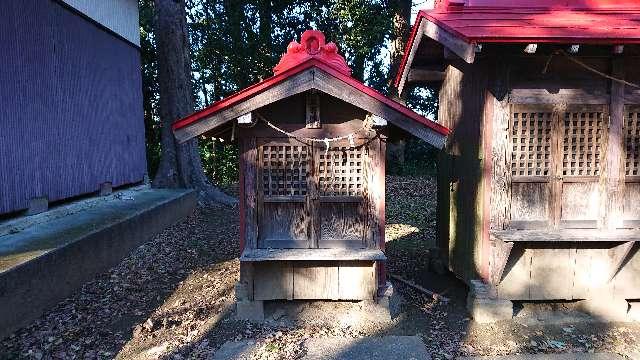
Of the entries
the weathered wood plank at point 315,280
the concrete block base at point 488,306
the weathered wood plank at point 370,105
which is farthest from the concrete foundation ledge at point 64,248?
the concrete block base at point 488,306

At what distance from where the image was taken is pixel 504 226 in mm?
5414

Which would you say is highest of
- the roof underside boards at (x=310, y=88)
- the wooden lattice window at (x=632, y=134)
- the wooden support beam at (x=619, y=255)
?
the roof underside boards at (x=310, y=88)

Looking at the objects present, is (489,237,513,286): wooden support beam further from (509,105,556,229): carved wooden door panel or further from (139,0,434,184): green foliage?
(139,0,434,184): green foliage

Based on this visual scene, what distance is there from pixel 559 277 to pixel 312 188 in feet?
11.2

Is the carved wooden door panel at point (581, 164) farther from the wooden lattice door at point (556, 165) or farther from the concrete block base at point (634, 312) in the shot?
the concrete block base at point (634, 312)

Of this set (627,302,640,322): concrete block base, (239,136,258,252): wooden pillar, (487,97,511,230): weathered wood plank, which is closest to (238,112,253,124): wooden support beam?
(239,136,258,252): wooden pillar

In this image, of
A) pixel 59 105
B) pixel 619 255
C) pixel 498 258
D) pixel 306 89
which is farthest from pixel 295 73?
pixel 59 105

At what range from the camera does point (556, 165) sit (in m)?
5.38

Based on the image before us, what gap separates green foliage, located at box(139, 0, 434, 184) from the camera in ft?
57.3

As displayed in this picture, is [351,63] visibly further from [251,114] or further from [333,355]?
[333,355]

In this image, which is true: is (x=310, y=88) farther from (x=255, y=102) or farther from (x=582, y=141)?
(x=582, y=141)

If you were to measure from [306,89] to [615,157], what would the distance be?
3.95 m

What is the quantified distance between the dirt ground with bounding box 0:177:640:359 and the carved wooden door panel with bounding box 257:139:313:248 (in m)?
1.10

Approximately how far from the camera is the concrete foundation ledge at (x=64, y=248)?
496 cm
